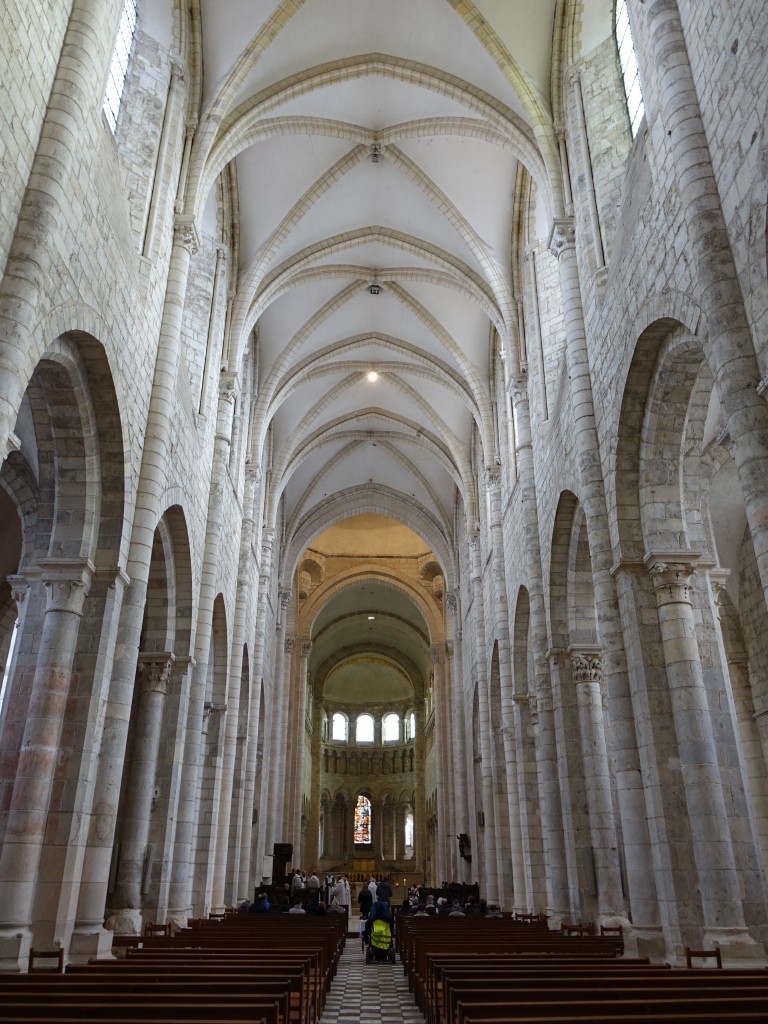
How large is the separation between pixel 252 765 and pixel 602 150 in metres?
18.0

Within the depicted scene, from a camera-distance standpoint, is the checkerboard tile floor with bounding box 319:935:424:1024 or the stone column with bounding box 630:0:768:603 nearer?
the stone column with bounding box 630:0:768:603

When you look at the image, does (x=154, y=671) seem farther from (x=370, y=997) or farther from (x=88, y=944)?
(x=370, y=997)

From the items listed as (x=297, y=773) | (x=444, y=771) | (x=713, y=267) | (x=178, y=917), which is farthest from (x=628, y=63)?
(x=297, y=773)

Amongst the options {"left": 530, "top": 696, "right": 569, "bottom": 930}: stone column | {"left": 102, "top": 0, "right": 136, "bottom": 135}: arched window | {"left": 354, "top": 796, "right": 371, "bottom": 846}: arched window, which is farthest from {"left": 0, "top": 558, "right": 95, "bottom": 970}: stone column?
{"left": 354, "top": 796, "right": 371, "bottom": 846}: arched window

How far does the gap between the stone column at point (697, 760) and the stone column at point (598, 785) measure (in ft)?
9.93

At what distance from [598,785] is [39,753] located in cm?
864

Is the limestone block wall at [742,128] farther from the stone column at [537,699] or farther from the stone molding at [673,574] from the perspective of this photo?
the stone column at [537,699]

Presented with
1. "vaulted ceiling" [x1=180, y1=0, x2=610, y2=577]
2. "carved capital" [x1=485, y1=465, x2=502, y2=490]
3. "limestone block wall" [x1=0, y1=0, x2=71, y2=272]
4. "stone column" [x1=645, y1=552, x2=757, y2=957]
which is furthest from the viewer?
"carved capital" [x1=485, y1=465, x2=502, y2=490]

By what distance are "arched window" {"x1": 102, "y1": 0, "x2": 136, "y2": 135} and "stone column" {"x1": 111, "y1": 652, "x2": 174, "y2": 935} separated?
8.35 meters

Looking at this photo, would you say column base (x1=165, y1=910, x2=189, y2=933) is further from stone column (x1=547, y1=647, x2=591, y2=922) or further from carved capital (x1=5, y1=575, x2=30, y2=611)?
stone column (x1=547, y1=647, x2=591, y2=922)

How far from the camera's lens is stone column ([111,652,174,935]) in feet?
39.8

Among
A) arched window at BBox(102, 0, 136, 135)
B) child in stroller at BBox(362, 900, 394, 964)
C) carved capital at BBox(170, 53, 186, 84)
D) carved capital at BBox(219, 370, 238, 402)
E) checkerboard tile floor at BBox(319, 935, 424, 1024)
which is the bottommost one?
checkerboard tile floor at BBox(319, 935, 424, 1024)

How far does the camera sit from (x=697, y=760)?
9281 millimetres

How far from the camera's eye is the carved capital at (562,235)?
13.8 meters
